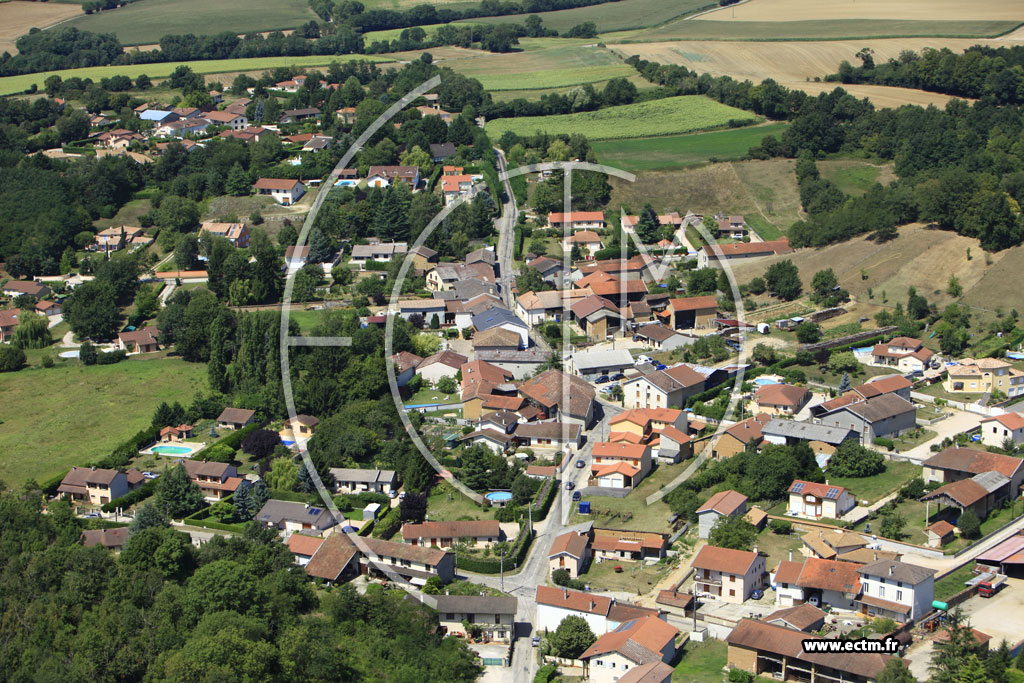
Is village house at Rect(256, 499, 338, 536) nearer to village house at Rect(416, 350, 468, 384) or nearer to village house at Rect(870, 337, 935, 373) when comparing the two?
village house at Rect(416, 350, 468, 384)

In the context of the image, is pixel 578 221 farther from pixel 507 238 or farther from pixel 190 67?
Result: pixel 190 67

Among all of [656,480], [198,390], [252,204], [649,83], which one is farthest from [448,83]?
[656,480]

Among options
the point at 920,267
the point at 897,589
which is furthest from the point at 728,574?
the point at 920,267

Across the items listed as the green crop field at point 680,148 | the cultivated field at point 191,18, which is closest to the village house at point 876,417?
the green crop field at point 680,148

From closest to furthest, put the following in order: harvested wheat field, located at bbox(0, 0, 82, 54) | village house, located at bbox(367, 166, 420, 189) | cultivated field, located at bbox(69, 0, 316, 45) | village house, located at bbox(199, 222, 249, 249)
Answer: village house, located at bbox(199, 222, 249, 249) → village house, located at bbox(367, 166, 420, 189) → harvested wheat field, located at bbox(0, 0, 82, 54) → cultivated field, located at bbox(69, 0, 316, 45)

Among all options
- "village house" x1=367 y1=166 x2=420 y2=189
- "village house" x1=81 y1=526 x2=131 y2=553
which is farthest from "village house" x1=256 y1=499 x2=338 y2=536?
"village house" x1=367 y1=166 x2=420 y2=189

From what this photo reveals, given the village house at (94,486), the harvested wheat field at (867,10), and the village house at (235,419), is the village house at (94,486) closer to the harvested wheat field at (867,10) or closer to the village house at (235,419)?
the village house at (235,419)
